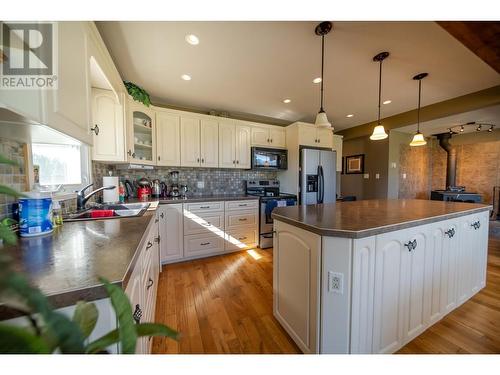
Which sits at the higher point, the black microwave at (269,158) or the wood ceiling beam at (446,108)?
the wood ceiling beam at (446,108)

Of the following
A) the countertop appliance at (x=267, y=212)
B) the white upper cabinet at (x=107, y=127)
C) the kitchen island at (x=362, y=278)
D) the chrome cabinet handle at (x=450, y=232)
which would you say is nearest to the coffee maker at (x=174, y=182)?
the white upper cabinet at (x=107, y=127)

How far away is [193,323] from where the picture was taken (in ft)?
4.76

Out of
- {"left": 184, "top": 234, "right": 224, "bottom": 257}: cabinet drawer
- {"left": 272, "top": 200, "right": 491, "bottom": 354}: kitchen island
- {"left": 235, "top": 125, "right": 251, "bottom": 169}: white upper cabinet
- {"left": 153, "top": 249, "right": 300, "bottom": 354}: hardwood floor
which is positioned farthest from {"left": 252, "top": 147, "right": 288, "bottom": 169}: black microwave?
{"left": 272, "top": 200, "right": 491, "bottom": 354}: kitchen island

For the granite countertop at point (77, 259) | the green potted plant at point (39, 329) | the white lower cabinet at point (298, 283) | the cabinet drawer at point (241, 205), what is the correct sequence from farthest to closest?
the cabinet drawer at point (241, 205), the white lower cabinet at point (298, 283), the granite countertop at point (77, 259), the green potted plant at point (39, 329)

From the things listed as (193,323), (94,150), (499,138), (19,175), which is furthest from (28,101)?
(499,138)

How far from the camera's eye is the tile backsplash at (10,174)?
2.95 ft

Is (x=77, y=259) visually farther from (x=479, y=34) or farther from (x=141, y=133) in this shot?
(x=479, y=34)

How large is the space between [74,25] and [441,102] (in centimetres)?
445

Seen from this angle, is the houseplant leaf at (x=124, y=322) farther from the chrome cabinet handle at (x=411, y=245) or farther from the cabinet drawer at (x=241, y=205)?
the cabinet drawer at (x=241, y=205)

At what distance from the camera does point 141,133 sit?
Answer: 8.34ft

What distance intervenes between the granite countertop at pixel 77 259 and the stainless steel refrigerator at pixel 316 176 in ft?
8.68

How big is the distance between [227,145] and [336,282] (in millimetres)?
2540

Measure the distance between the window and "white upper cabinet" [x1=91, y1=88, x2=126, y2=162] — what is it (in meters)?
0.13
